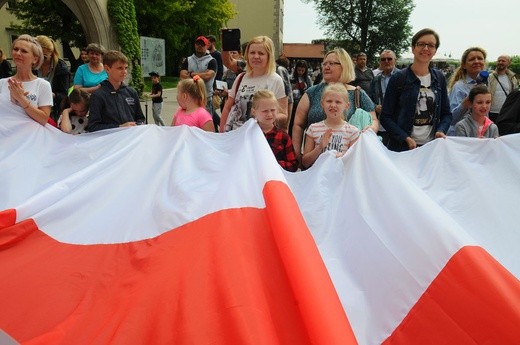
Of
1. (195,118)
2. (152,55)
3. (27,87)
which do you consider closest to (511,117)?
(195,118)

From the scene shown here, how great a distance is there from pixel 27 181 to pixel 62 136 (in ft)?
2.35

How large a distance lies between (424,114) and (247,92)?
1.52 metres

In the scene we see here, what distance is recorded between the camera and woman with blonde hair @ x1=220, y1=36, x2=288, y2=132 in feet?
11.4

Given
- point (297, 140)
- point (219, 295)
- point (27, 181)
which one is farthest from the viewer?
point (297, 140)

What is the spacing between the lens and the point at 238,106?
3.62m

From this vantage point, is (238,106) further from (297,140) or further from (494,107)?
(494,107)

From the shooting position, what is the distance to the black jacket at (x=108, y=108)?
3514 mm

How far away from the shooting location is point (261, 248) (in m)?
1.66

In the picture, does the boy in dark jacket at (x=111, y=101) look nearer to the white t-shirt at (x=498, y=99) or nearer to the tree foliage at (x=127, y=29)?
the white t-shirt at (x=498, y=99)

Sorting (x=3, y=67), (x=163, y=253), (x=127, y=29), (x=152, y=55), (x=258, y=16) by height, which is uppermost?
(x=258, y=16)

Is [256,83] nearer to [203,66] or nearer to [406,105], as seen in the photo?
[406,105]

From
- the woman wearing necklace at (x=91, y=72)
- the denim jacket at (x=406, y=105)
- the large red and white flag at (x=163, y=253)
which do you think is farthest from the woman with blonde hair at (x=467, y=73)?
the woman wearing necklace at (x=91, y=72)

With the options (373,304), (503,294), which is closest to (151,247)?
(373,304)

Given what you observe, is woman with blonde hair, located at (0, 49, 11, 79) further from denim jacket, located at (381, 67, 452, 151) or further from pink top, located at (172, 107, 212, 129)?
denim jacket, located at (381, 67, 452, 151)
